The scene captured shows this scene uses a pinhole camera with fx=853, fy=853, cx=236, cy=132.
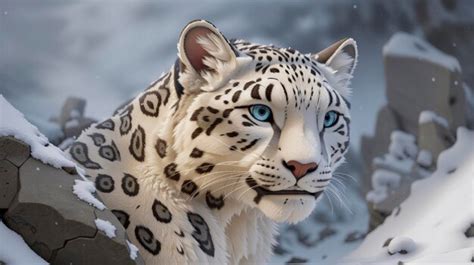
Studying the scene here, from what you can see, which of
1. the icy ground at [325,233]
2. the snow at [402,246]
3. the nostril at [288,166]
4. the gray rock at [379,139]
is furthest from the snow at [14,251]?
the gray rock at [379,139]

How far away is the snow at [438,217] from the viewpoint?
18.9 feet

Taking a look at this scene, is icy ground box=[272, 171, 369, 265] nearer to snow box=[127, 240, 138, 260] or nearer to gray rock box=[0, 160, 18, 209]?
snow box=[127, 240, 138, 260]

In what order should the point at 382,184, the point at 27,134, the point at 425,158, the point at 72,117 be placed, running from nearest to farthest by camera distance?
the point at 27,134, the point at 72,117, the point at 425,158, the point at 382,184

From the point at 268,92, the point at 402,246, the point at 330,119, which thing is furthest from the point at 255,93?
the point at 402,246

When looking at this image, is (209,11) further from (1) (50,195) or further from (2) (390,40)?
(1) (50,195)

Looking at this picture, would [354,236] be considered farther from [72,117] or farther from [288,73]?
[288,73]

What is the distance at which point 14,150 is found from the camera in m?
2.15

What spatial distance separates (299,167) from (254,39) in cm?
781

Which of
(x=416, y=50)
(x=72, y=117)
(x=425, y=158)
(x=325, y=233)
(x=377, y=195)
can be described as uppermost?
(x=416, y=50)

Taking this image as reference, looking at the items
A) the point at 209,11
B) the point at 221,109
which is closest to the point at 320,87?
the point at 221,109

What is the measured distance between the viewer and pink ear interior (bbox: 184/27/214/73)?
2.50 meters

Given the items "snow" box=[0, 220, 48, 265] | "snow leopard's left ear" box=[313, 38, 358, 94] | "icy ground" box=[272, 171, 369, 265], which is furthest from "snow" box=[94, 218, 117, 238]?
"icy ground" box=[272, 171, 369, 265]

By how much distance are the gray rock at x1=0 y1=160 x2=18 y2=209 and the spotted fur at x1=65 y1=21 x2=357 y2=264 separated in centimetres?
46

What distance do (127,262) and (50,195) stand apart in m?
0.26
